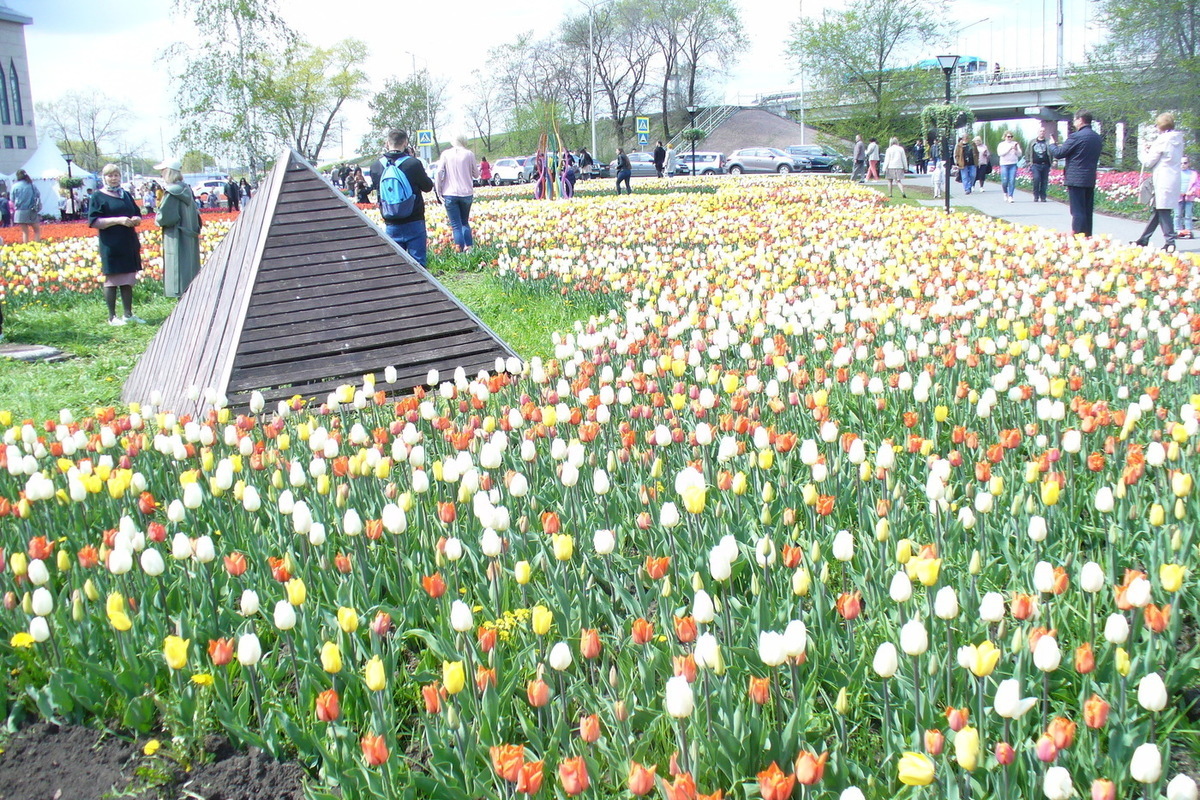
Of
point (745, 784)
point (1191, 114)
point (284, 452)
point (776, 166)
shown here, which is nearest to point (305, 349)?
point (284, 452)

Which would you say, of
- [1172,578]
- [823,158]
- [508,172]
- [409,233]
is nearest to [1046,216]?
[409,233]

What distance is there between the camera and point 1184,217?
14461mm

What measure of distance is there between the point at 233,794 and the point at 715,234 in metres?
10.5

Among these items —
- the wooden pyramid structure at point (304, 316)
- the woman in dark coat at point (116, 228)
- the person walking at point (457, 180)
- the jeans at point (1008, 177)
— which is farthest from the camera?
the jeans at point (1008, 177)

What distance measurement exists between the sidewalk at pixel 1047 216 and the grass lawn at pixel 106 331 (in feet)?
22.0

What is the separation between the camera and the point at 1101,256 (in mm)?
8398

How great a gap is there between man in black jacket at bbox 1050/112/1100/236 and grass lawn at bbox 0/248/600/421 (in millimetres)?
6590

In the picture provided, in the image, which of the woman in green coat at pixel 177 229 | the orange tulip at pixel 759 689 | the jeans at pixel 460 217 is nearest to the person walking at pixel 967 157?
the jeans at pixel 460 217

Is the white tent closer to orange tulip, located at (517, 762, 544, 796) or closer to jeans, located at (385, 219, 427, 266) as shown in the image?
jeans, located at (385, 219, 427, 266)

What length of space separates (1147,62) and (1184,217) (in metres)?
12.4

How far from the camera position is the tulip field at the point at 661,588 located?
2254 mm

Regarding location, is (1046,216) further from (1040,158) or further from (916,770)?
(916,770)

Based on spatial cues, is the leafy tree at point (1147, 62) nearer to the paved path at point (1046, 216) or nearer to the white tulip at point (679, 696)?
the paved path at point (1046, 216)

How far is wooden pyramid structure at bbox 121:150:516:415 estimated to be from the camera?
6250mm
